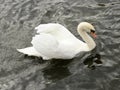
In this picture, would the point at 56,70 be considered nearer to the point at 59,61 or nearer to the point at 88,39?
the point at 59,61

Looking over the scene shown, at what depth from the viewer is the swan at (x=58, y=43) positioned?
35.6ft

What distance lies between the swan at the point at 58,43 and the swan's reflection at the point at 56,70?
19 cm

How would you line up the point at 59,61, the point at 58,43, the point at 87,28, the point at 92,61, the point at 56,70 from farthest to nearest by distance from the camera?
1. the point at 87,28
2. the point at 59,61
3. the point at 92,61
4. the point at 58,43
5. the point at 56,70

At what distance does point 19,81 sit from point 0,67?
0.98m

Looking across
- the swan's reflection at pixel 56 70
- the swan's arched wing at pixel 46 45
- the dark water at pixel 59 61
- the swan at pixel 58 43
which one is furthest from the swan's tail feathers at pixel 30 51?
the swan's reflection at pixel 56 70

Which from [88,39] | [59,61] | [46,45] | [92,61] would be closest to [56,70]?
[59,61]

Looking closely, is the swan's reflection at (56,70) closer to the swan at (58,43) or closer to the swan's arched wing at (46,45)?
the swan at (58,43)

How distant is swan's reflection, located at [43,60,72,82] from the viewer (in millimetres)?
10469

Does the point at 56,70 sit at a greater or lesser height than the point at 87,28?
lesser

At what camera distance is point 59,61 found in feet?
36.8

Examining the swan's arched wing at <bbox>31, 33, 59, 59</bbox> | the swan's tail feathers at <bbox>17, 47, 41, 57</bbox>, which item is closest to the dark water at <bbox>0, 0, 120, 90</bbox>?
the swan's tail feathers at <bbox>17, 47, 41, 57</bbox>

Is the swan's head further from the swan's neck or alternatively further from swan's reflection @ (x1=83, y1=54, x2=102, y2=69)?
swan's reflection @ (x1=83, y1=54, x2=102, y2=69)

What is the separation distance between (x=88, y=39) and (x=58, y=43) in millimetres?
1134

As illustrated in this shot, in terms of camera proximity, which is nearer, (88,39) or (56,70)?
(56,70)
